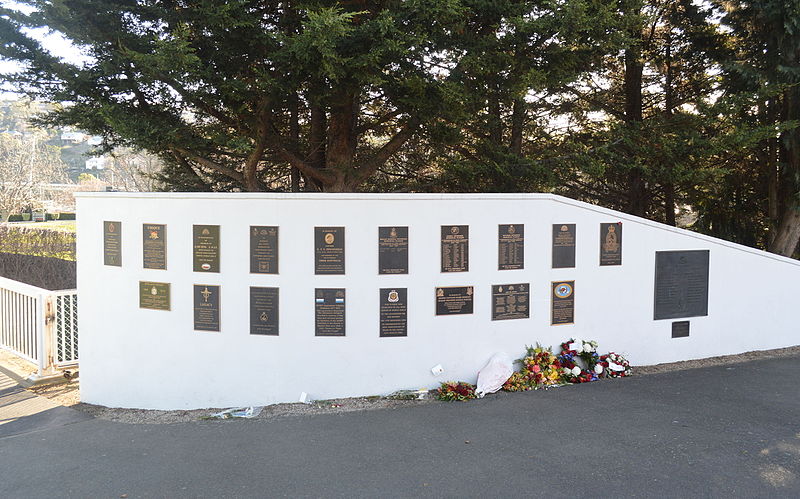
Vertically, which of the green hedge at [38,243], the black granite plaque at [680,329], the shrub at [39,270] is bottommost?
the black granite plaque at [680,329]

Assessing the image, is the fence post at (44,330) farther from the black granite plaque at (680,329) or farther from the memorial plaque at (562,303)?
the black granite plaque at (680,329)

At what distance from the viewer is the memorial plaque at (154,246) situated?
269 inches

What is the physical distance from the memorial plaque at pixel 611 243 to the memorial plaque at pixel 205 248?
16.2 feet

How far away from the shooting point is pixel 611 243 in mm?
7434

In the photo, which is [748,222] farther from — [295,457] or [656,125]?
[295,457]

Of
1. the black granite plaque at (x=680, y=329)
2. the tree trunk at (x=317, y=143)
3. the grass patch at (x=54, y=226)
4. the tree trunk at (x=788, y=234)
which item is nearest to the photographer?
the black granite plaque at (x=680, y=329)

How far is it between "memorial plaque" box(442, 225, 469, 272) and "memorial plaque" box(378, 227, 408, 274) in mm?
479

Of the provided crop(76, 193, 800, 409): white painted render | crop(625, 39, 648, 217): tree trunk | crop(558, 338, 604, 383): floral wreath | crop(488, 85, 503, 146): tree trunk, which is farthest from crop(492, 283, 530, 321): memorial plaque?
crop(625, 39, 648, 217): tree trunk

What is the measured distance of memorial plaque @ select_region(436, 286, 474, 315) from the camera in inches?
264

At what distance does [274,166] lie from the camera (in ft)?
43.9

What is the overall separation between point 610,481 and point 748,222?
11.6 m

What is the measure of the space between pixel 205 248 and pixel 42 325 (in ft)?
10.8

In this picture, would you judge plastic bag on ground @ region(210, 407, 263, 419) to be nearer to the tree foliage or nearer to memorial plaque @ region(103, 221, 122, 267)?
memorial plaque @ region(103, 221, 122, 267)

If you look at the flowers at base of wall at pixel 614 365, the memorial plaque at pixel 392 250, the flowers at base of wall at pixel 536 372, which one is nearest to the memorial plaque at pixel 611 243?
the flowers at base of wall at pixel 614 365
